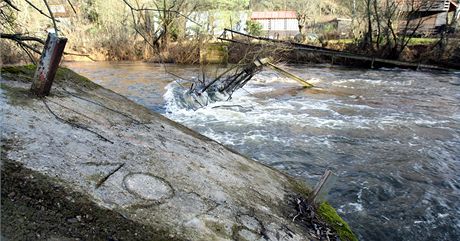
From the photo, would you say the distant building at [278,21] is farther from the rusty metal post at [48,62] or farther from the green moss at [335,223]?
the rusty metal post at [48,62]

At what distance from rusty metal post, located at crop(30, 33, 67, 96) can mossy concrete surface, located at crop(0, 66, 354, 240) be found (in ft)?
0.51

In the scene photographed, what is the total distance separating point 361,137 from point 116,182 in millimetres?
7674

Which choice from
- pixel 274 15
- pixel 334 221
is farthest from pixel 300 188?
pixel 274 15

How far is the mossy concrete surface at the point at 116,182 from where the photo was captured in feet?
7.55

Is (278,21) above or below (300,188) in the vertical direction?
above

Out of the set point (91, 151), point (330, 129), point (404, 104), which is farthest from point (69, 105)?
point (404, 104)

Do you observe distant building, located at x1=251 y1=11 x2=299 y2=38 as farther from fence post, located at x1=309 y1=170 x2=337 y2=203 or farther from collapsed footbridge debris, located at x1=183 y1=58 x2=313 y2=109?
fence post, located at x1=309 y1=170 x2=337 y2=203

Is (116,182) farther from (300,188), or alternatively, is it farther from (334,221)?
(300,188)

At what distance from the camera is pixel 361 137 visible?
362 inches

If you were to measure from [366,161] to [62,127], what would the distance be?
6.18 meters

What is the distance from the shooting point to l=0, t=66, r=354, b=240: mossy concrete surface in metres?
2.30

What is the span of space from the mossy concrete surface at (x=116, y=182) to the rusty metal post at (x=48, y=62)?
16 centimetres

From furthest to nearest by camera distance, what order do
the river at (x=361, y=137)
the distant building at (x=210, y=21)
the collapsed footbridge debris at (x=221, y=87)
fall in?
the distant building at (x=210, y=21) → the collapsed footbridge debris at (x=221, y=87) → the river at (x=361, y=137)

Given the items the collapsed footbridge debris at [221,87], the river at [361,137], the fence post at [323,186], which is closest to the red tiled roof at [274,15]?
the river at [361,137]
